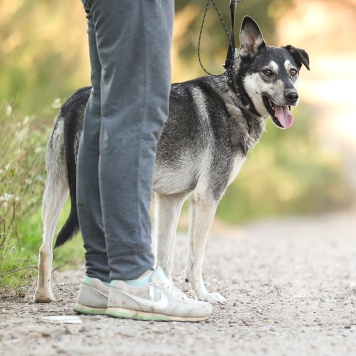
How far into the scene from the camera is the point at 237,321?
382 centimetres

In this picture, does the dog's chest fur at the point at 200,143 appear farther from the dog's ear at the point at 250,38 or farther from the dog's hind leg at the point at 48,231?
the dog's hind leg at the point at 48,231

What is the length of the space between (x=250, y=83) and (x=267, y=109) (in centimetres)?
18

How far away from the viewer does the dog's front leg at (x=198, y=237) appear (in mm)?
4777

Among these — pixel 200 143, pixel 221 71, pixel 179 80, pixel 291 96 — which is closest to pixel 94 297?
pixel 200 143

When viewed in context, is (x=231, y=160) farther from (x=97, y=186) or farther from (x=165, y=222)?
(x=97, y=186)

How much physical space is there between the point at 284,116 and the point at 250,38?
52 cm

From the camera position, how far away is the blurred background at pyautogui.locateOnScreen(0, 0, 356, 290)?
543 cm

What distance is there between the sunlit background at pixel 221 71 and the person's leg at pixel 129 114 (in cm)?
185

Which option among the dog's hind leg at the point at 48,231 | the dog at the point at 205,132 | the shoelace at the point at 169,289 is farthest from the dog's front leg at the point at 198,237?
the shoelace at the point at 169,289

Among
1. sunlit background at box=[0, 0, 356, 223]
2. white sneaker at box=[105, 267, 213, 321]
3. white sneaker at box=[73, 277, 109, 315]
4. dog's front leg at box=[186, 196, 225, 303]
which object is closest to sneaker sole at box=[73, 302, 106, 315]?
white sneaker at box=[73, 277, 109, 315]

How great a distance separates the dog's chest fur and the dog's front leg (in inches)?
2.8

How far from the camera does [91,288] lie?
12.2ft

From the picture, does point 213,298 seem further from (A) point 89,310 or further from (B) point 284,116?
(B) point 284,116

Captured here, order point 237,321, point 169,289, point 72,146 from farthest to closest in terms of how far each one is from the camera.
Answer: point 72,146, point 237,321, point 169,289
